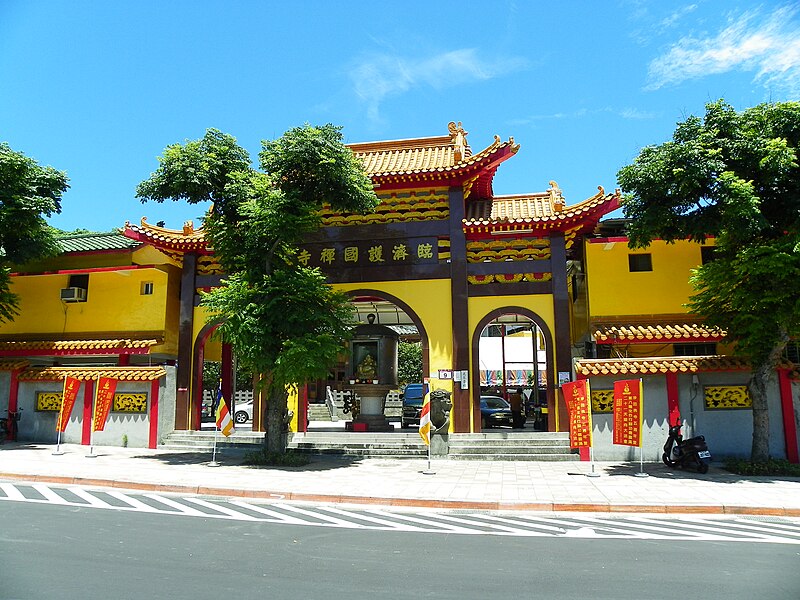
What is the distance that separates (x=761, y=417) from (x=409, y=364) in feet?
95.8

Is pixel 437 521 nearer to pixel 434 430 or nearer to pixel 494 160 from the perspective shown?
pixel 434 430

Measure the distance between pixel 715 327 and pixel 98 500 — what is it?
39.9 ft

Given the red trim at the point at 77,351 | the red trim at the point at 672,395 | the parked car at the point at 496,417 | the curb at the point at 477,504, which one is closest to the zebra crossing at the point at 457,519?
the curb at the point at 477,504

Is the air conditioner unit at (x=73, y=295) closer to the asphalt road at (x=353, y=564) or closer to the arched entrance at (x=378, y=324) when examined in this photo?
the arched entrance at (x=378, y=324)

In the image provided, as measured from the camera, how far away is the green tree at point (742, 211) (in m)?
10.3

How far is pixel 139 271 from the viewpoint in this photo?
1816 cm

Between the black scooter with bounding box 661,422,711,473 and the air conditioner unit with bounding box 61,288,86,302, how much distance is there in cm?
1715

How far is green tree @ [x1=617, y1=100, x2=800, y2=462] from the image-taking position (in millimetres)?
10336

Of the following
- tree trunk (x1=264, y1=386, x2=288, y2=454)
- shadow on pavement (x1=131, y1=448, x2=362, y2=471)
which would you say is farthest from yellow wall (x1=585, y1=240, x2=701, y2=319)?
tree trunk (x1=264, y1=386, x2=288, y2=454)

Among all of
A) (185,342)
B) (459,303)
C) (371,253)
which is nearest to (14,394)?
(185,342)

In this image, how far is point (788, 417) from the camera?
1227cm

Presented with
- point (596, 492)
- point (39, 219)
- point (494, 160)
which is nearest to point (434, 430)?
point (596, 492)

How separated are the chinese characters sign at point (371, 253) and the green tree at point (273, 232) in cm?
258

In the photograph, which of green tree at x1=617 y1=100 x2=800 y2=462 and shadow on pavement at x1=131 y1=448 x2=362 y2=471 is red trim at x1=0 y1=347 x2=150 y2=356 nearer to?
shadow on pavement at x1=131 y1=448 x2=362 y2=471
